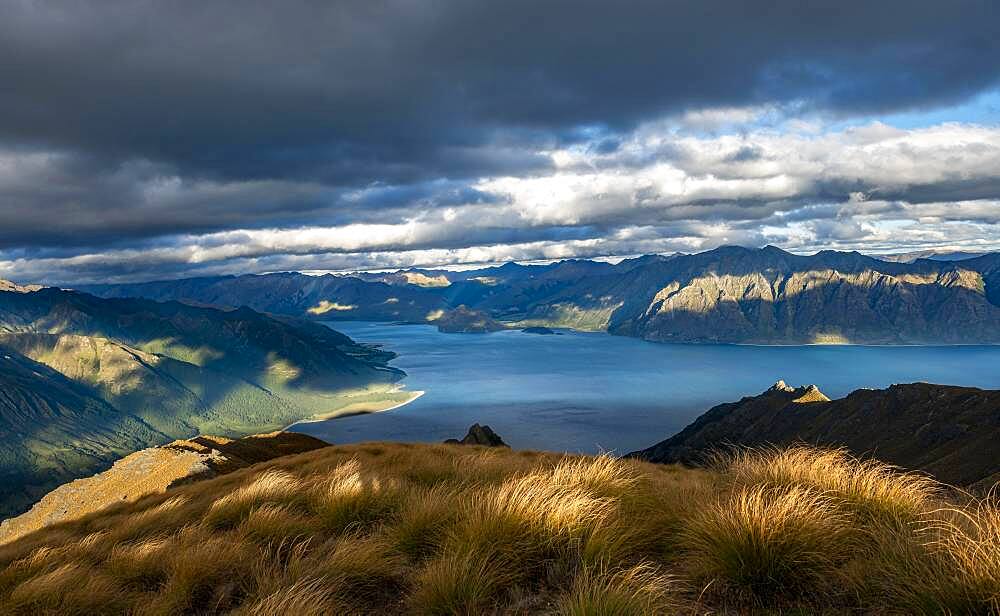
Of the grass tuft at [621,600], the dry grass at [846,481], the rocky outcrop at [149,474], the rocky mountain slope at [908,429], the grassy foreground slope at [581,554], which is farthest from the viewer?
the rocky mountain slope at [908,429]

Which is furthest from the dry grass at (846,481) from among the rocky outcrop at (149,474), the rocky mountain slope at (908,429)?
the rocky mountain slope at (908,429)

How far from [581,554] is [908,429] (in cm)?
18363

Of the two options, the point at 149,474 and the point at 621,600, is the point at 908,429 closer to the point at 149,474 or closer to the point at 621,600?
the point at 149,474

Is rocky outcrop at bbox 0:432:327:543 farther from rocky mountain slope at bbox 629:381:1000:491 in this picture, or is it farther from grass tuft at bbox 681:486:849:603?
rocky mountain slope at bbox 629:381:1000:491

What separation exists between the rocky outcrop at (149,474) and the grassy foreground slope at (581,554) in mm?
59154

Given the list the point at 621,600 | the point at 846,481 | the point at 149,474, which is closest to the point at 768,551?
the point at 621,600

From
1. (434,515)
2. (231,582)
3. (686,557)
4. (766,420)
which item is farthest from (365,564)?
(766,420)

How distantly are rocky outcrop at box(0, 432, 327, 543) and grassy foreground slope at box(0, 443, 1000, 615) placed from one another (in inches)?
2329

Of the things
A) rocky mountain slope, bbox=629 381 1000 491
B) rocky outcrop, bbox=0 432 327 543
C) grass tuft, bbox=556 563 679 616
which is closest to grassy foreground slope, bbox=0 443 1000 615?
grass tuft, bbox=556 563 679 616

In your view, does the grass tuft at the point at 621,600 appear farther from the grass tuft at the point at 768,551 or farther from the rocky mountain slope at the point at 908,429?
the rocky mountain slope at the point at 908,429

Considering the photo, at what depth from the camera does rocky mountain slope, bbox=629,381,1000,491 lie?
378ft

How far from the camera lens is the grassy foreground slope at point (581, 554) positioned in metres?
5.94

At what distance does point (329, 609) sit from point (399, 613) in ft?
3.04

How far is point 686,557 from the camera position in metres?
7.25
